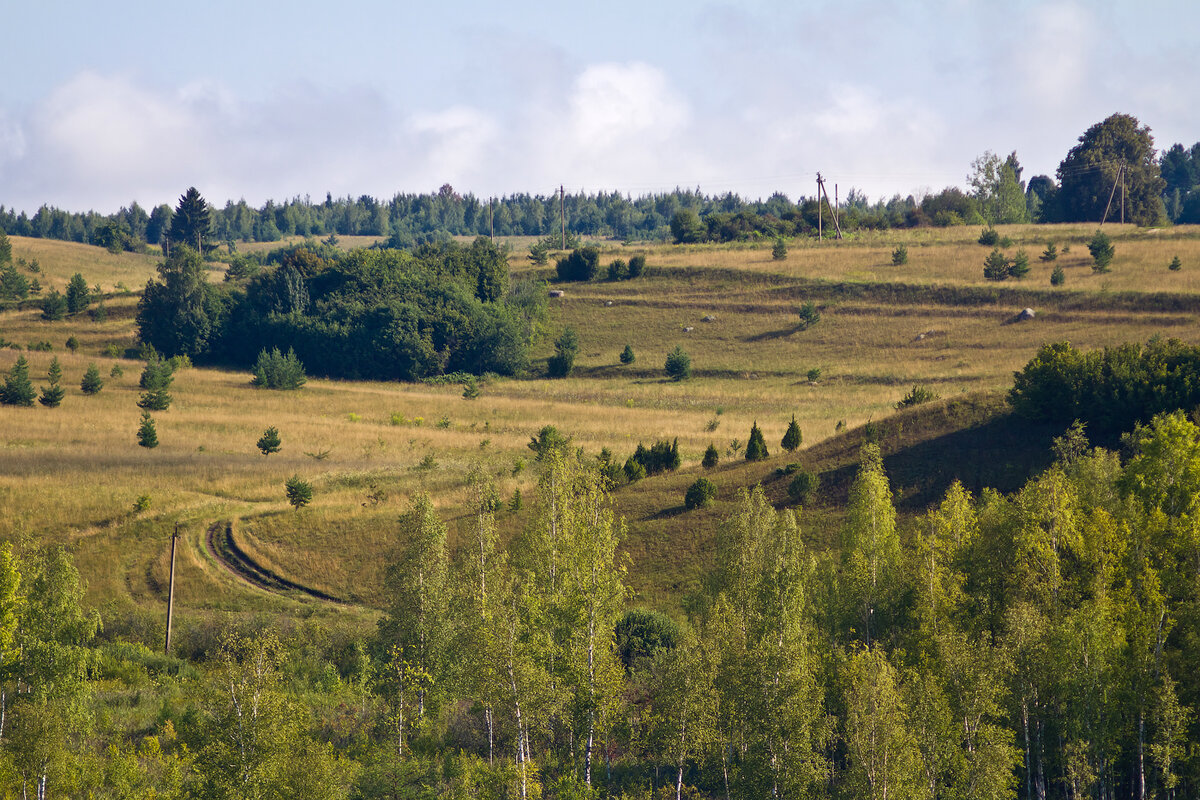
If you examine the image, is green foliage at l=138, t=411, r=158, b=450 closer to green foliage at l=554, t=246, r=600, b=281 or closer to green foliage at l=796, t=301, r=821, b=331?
green foliage at l=796, t=301, r=821, b=331

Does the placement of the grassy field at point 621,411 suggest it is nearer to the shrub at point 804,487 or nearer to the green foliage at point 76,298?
the shrub at point 804,487

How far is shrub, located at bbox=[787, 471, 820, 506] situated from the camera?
155 feet

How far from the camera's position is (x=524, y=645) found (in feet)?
94.7

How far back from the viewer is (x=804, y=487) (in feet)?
155

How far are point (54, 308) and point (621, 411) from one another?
66.4m

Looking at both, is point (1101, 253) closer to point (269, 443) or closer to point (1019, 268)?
point (1019, 268)

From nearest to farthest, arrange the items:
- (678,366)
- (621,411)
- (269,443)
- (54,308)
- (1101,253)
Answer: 1. (269,443)
2. (621,411)
3. (678,366)
4. (1101,253)
5. (54,308)

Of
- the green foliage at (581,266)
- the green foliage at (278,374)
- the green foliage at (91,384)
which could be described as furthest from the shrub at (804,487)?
the green foliage at (581,266)

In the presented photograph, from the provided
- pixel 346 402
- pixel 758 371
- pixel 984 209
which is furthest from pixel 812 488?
pixel 984 209

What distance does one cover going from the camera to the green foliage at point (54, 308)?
4112 inches

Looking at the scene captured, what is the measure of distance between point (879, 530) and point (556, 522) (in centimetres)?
1031

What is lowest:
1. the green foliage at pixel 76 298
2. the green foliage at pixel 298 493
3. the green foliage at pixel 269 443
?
the green foliage at pixel 298 493

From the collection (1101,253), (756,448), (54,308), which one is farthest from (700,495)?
(54,308)

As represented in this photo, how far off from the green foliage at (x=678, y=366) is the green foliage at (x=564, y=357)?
10.0 meters
